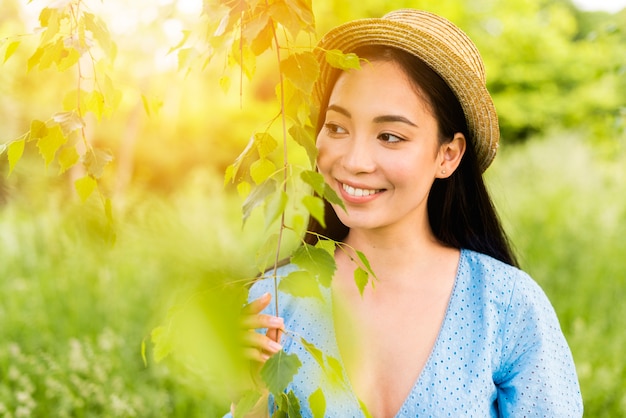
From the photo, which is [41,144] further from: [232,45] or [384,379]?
[384,379]

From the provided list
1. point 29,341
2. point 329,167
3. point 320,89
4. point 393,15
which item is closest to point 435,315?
point 329,167

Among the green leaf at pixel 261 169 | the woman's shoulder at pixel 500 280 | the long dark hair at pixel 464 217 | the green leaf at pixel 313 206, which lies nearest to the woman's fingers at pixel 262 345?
the green leaf at pixel 261 169

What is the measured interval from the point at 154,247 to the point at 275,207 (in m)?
0.34

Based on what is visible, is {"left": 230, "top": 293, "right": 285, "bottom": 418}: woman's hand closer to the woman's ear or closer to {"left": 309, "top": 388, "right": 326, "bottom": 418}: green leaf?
{"left": 309, "top": 388, "right": 326, "bottom": 418}: green leaf

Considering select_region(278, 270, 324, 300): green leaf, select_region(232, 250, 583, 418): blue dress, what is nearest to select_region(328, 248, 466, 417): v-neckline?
select_region(232, 250, 583, 418): blue dress

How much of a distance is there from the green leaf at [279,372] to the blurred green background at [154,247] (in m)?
0.06

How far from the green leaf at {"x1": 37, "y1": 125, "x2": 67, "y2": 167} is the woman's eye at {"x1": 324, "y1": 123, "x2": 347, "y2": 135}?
2.12 feet

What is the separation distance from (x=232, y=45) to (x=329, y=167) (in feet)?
1.63

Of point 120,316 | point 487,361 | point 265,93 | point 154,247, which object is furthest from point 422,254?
point 265,93

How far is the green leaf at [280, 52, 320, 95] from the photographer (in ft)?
2.95

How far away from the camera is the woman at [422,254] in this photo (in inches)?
55.1

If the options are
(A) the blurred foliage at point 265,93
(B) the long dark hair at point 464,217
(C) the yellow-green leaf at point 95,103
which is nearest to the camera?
(C) the yellow-green leaf at point 95,103

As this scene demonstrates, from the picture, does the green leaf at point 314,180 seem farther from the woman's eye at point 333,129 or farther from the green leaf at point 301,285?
the woman's eye at point 333,129

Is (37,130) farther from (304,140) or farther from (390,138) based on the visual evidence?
(390,138)
